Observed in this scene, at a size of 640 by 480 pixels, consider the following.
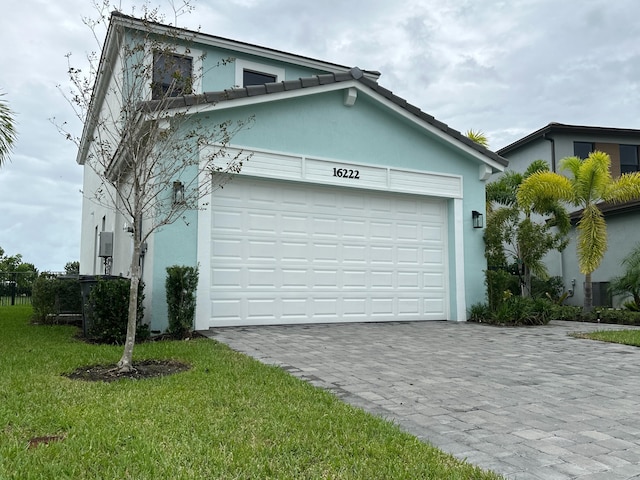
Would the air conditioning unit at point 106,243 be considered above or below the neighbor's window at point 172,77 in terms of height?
below

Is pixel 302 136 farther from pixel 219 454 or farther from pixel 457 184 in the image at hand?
pixel 219 454

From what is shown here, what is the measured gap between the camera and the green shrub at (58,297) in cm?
1004

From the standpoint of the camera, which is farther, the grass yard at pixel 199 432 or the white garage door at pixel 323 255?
the white garage door at pixel 323 255

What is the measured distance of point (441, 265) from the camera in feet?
37.1

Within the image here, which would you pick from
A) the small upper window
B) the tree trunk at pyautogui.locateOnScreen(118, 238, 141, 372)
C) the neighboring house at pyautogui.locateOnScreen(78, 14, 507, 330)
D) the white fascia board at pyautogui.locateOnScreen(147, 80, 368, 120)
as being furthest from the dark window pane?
the tree trunk at pyautogui.locateOnScreen(118, 238, 141, 372)

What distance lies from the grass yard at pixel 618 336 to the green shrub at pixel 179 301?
6.63 meters

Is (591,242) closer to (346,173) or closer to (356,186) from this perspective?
(356,186)

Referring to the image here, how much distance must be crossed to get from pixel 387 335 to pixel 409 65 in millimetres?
10387

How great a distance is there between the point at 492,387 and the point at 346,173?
238 inches

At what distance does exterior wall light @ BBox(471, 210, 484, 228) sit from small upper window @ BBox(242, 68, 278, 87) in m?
7.07

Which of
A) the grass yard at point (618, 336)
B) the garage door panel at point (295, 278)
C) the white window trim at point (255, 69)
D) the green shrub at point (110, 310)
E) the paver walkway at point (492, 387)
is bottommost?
the paver walkway at point (492, 387)

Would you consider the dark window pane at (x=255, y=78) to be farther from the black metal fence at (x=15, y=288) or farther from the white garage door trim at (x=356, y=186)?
the black metal fence at (x=15, y=288)

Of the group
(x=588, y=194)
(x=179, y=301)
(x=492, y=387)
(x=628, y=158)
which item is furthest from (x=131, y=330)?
(x=628, y=158)

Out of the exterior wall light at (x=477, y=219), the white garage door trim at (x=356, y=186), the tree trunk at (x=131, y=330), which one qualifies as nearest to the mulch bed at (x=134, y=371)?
the tree trunk at (x=131, y=330)
